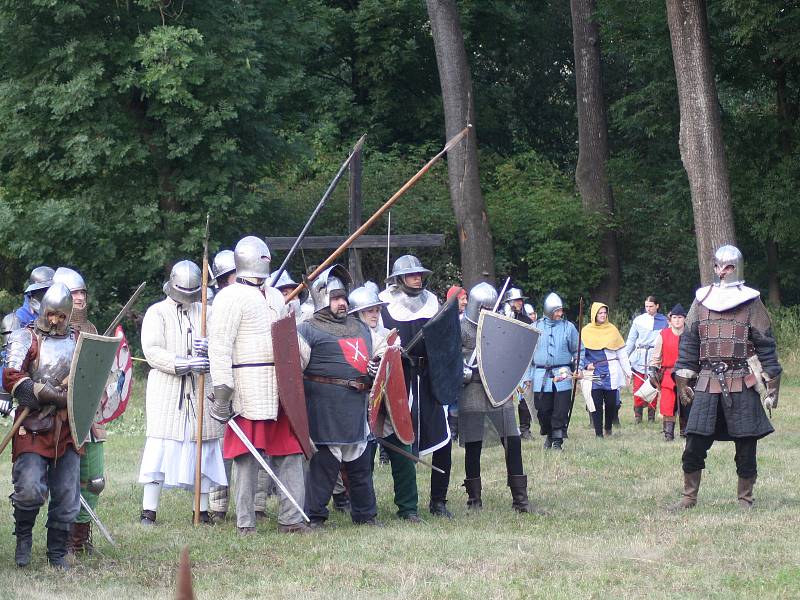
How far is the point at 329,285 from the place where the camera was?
794cm

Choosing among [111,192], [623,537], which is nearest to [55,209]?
[111,192]

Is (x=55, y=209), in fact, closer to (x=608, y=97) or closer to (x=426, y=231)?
(x=426, y=231)

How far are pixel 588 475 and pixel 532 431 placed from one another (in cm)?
381

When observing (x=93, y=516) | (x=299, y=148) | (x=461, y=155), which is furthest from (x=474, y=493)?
(x=461, y=155)

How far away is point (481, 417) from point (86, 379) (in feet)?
9.40

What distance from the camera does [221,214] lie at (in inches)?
754

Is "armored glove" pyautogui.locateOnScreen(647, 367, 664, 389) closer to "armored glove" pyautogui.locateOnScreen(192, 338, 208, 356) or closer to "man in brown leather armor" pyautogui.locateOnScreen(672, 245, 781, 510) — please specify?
"man in brown leather armor" pyautogui.locateOnScreen(672, 245, 781, 510)

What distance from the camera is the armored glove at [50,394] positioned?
6.40 m

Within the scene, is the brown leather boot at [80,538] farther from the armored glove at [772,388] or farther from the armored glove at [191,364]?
the armored glove at [772,388]

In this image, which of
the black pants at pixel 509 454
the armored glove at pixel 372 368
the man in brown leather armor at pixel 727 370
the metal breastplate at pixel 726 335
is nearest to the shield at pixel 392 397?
the armored glove at pixel 372 368

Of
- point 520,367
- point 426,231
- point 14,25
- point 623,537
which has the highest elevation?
point 14,25

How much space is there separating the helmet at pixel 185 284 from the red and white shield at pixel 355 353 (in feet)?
3.25

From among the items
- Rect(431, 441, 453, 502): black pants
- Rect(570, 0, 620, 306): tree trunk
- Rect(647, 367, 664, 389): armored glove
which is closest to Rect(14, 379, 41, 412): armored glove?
Rect(431, 441, 453, 502): black pants

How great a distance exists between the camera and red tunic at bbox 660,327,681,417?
12.9 metres
